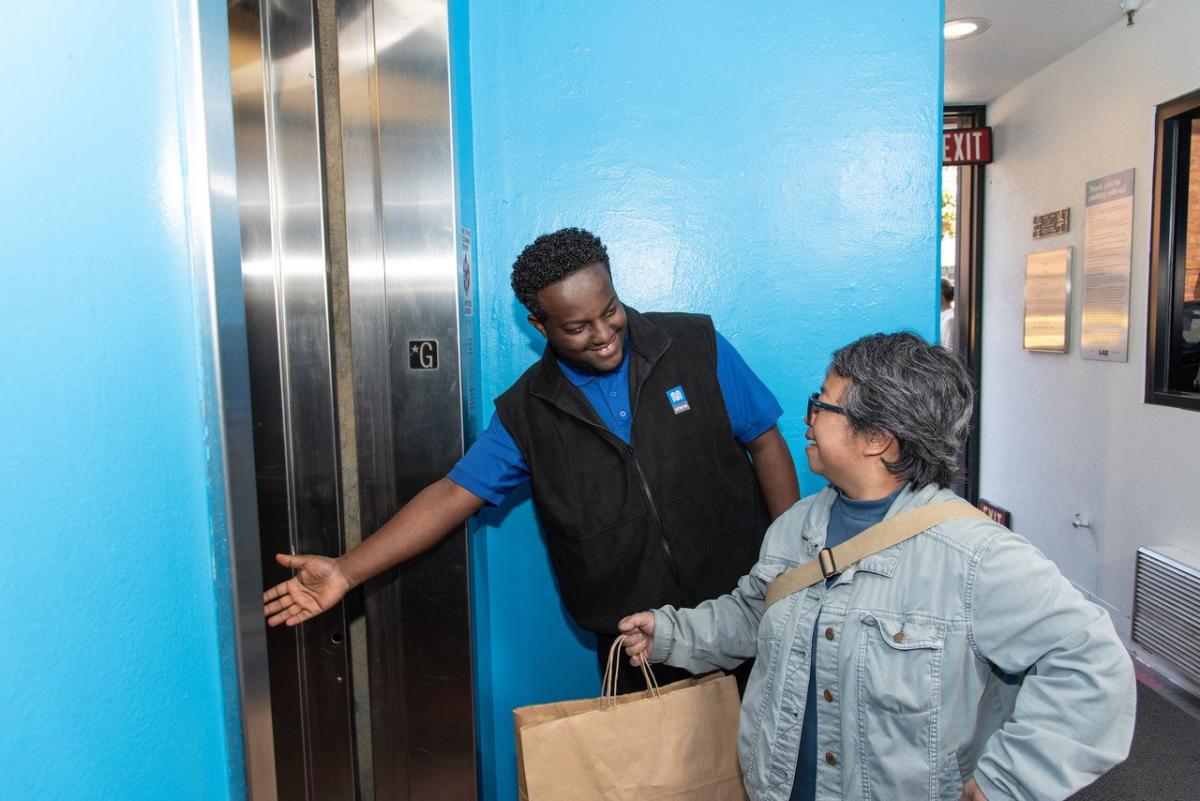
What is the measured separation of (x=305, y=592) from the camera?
168 cm

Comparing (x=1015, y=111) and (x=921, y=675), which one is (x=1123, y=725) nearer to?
(x=921, y=675)

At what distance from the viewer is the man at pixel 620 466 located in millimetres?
1779

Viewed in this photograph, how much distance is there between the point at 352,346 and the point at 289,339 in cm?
15

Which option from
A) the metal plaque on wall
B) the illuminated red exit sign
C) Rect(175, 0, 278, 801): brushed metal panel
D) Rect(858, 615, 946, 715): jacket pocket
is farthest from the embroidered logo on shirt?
the illuminated red exit sign

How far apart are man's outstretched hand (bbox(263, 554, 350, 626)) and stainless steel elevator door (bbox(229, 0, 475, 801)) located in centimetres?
14

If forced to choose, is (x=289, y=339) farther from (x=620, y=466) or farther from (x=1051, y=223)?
(x=1051, y=223)

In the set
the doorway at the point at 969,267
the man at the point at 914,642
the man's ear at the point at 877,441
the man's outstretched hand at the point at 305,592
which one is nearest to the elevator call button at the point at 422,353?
the man's outstretched hand at the point at 305,592

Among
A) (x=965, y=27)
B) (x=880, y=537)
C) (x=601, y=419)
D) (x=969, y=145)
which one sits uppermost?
(x=965, y=27)

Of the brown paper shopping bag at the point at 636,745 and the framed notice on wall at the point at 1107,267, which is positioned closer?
the brown paper shopping bag at the point at 636,745

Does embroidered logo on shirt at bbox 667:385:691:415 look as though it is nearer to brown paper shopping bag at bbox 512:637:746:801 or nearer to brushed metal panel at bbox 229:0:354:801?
brown paper shopping bag at bbox 512:637:746:801

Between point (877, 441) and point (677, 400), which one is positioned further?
point (677, 400)

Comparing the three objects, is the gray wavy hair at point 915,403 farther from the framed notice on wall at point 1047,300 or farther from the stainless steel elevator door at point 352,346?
the framed notice on wall at point 1047,300

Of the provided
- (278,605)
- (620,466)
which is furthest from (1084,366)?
(278,605)

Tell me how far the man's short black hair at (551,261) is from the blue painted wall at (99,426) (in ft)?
2.83
